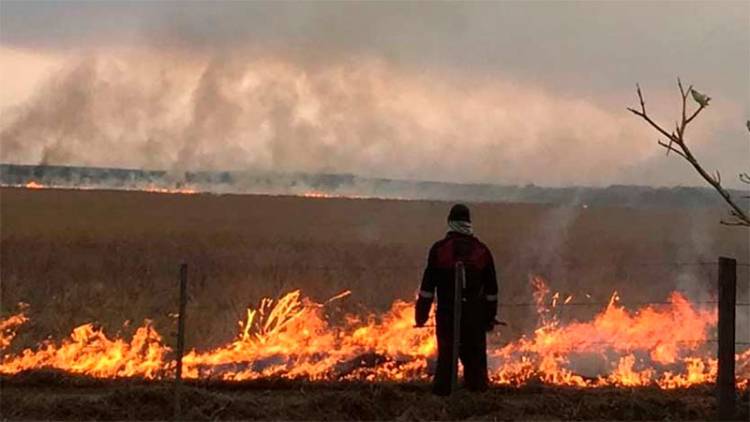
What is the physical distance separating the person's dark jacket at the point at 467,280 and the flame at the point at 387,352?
1190 mm

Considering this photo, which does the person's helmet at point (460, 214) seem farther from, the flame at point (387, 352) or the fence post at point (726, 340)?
the fence post at point (726, 340)

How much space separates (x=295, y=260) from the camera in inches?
798

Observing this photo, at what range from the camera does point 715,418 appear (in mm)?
7414

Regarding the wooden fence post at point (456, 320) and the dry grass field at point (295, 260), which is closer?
the wooden fence post at point (456, 320)

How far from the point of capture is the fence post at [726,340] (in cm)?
738

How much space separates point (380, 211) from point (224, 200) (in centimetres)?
1233

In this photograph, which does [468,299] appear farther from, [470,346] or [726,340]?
[726,340]

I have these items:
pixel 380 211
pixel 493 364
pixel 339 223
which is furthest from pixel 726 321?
pixel 380 211

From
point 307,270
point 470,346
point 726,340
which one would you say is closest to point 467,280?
point 470,346

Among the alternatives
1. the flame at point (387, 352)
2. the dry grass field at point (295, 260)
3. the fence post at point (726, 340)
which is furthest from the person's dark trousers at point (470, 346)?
the dry grass field at point (295, 260)

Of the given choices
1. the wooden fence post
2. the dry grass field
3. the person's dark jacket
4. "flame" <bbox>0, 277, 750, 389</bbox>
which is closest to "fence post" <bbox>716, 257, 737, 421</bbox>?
"flame" <bbox>0, 277, 750, 389</bbox>

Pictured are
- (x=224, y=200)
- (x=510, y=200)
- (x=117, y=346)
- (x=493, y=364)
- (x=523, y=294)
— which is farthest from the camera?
(x=224, y=200)

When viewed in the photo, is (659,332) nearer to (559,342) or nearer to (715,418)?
(559,342)

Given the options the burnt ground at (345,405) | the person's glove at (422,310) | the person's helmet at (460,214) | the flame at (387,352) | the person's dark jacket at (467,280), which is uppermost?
the person's helmet at (460,214)
